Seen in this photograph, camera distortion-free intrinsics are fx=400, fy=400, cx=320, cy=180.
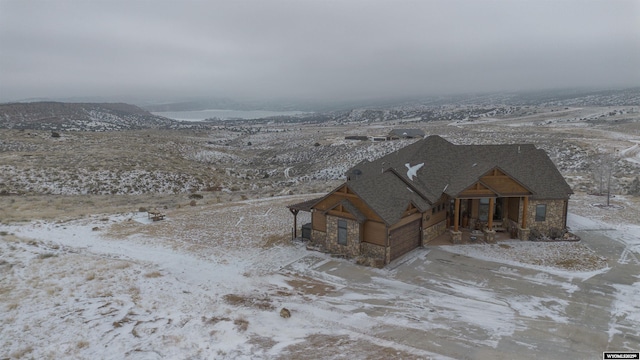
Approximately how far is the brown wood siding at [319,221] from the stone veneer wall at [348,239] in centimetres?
69

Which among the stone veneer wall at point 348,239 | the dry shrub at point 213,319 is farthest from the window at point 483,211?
the dry shrub at point 213,319

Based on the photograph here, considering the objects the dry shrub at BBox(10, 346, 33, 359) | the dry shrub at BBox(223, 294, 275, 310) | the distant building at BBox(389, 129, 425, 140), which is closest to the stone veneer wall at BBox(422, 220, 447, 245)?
the dry shrub at BBox(223, 294, 275, 310)

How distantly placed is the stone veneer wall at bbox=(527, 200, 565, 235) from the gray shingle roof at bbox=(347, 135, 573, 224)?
507mm

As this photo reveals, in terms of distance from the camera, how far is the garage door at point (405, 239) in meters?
20.6

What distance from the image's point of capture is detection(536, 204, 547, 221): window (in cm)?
2436

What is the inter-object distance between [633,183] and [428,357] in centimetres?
3747

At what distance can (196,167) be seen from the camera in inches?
2223

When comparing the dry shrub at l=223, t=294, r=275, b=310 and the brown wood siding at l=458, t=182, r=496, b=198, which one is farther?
the brown wood siding at l=458, t=182, r=496, b=198

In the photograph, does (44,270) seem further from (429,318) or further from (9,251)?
(429,318)

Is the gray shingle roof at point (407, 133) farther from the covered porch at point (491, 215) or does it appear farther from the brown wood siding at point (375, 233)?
the brown wood siding at point (375, 233)

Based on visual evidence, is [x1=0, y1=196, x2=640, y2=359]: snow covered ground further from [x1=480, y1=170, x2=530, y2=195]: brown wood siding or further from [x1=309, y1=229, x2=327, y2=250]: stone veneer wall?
[x1=480, y1=170, x2=530, y2=195]: brown wood siding

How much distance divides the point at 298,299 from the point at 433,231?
11.1 metres

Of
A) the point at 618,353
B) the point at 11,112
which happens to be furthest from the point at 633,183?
the point at 11,112

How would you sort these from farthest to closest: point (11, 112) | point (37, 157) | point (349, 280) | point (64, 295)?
point (11, 112)
point (37, 157)
point (349, 280)
point (64, 295)
